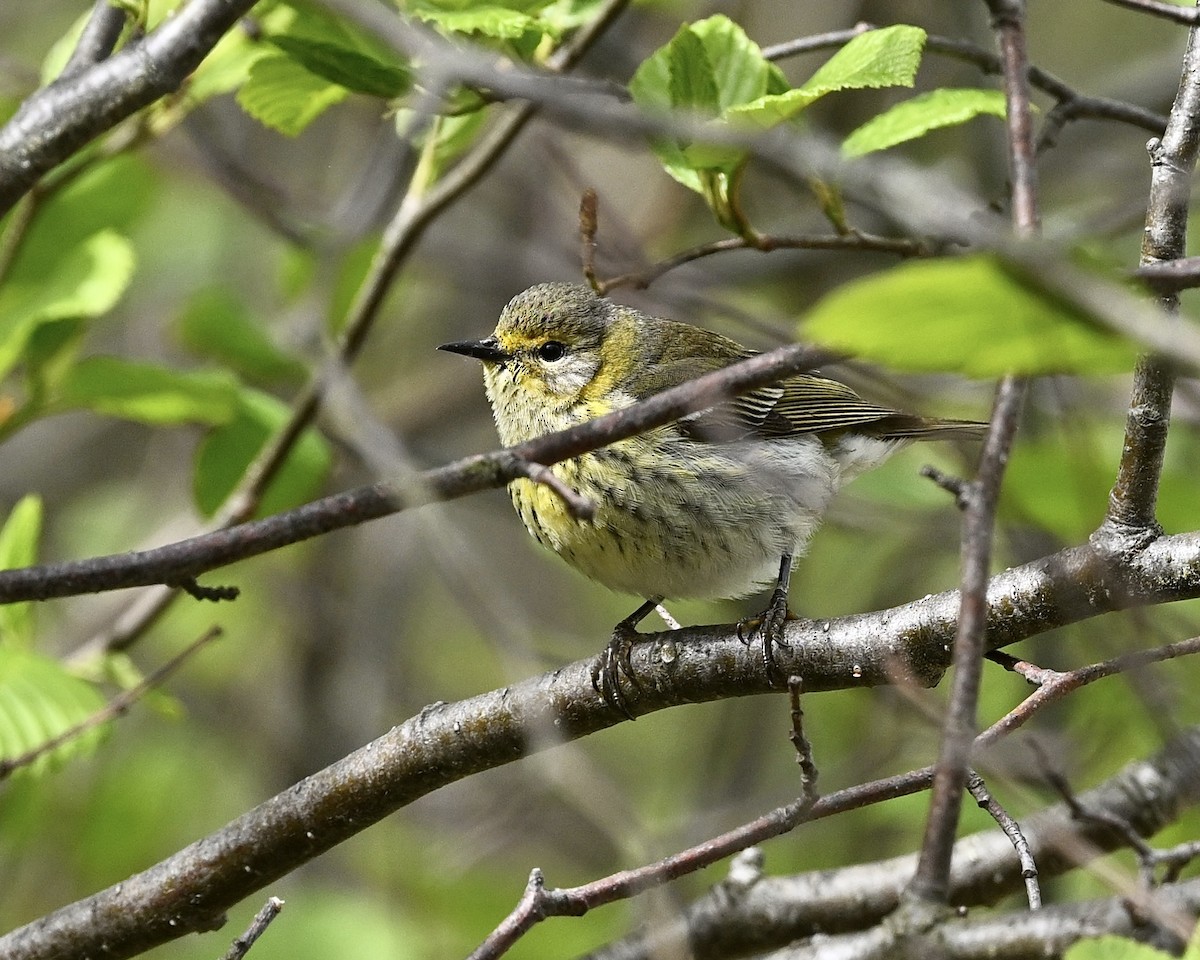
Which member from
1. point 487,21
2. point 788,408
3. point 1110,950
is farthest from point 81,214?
point 1110,950

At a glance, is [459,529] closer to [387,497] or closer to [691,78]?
[691,78]

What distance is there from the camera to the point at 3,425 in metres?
3.63

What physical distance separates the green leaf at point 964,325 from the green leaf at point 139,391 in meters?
2.77

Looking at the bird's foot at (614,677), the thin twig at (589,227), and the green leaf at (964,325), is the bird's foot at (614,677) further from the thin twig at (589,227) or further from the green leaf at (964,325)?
the green leaf at (964,325)

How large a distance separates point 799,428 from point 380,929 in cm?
210

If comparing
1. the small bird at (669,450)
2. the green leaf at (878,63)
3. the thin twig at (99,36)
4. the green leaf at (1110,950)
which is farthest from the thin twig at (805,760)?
the thin twig at (99,36)

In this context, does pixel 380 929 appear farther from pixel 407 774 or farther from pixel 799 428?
pixel 799 428

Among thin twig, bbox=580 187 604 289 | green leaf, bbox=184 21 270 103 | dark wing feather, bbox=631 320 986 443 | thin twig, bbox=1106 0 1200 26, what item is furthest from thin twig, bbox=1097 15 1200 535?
green leaf, bbox=184 21 270 103

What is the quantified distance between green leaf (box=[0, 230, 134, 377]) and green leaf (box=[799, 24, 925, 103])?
1.85 meters

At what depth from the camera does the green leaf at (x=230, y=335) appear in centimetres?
432

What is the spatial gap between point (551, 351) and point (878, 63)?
2131 mm

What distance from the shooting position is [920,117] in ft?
9.45

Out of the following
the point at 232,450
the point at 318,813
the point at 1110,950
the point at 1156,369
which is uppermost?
the point at 232,450

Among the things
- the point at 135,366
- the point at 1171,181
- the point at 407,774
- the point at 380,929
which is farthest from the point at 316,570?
the point at 1171,181
